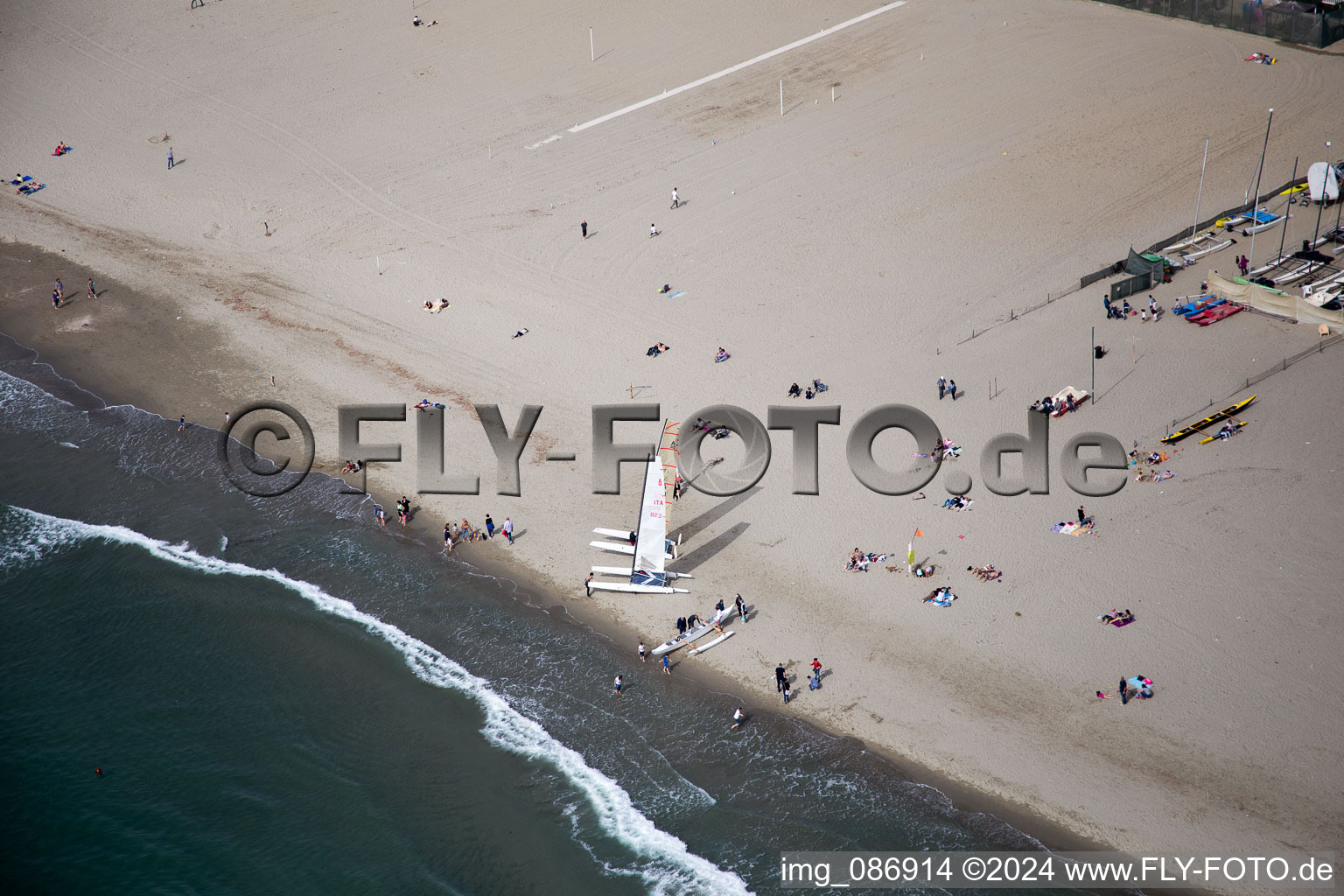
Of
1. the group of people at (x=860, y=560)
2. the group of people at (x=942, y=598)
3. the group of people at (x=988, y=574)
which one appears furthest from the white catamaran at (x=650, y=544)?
the group of people at (x=988, y=574)

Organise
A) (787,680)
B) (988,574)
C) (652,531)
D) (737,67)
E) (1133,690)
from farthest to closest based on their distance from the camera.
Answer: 1. (737,67)
2. (652,531)
3. (988,574)
4. (787,680)
5. (1133,690)

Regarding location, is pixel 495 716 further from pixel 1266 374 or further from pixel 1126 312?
pixel 1266 374

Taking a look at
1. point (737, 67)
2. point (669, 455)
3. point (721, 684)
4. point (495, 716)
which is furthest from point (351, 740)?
point (737, 67)

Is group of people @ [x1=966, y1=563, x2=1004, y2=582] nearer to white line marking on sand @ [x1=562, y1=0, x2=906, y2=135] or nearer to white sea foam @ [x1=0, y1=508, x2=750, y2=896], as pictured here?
white sea foam @ [x1=0, y1=508, x2=750, y2=896]

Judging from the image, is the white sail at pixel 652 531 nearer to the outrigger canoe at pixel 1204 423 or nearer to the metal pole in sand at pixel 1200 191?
the outrigger canoe at pixel 1204 423

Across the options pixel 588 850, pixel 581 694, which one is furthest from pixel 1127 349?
pixel 588 850
